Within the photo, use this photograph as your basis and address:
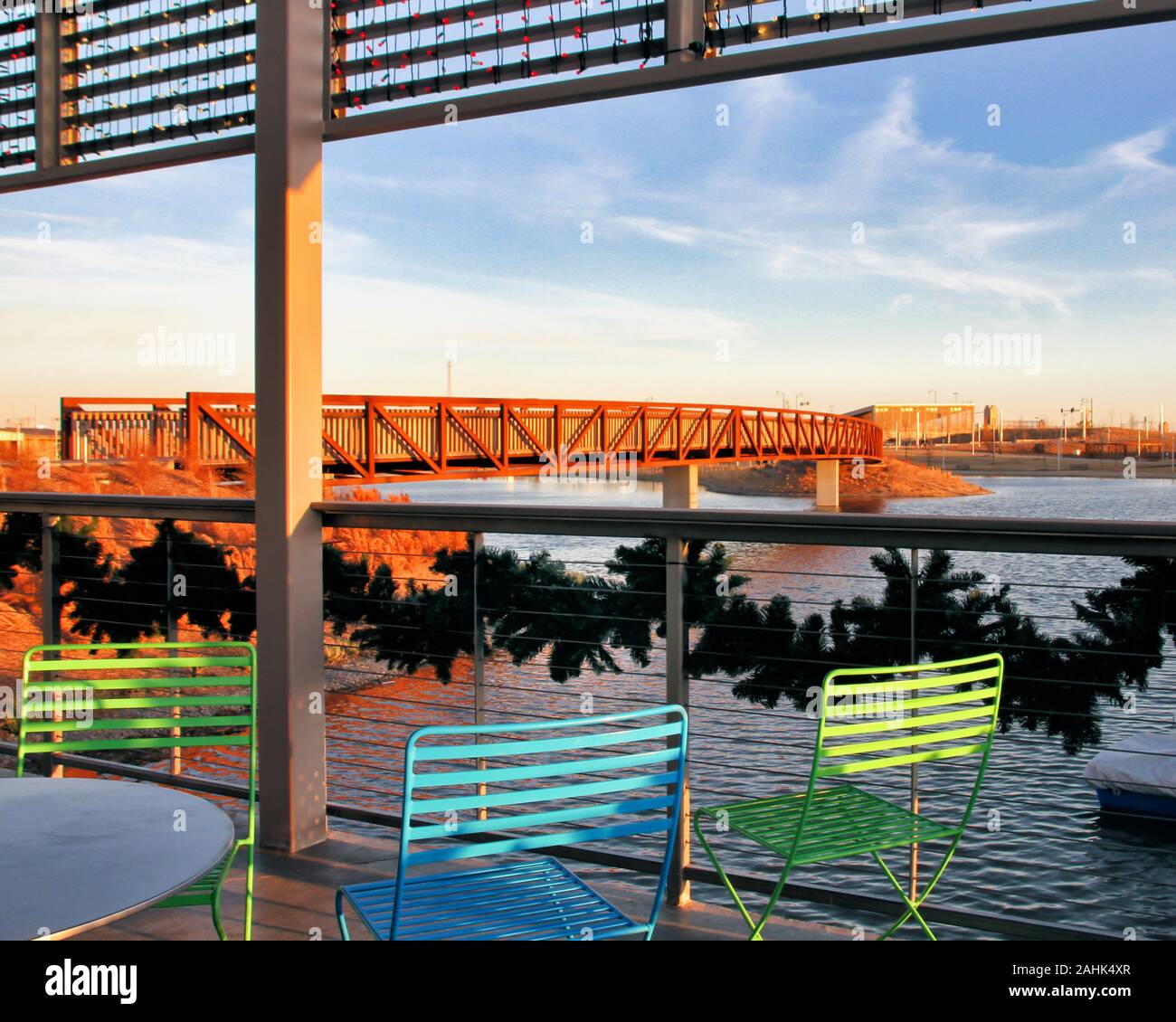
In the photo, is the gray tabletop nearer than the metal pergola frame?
Yes

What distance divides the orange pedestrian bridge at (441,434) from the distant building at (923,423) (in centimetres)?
727

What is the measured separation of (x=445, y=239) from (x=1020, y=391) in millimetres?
17602

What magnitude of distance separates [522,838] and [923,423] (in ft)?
78.5

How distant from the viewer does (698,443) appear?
17469 mm

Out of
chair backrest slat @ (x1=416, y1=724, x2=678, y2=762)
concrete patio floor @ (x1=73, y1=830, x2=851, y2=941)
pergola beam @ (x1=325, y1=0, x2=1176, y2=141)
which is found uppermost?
pergola beam @ (x1=325, y1=0, x2=1176, y2=141)

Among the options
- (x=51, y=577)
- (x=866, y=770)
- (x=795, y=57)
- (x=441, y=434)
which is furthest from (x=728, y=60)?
(x=441, y=434)

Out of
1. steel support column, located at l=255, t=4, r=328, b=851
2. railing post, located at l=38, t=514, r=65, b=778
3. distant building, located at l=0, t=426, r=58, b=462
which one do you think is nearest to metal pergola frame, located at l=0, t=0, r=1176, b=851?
steel support column, located at l=255, t=4, r=328, b=851

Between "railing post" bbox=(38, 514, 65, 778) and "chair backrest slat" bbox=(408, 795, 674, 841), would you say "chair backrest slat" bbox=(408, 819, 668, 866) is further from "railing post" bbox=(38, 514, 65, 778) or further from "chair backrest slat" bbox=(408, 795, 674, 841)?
"railing post" bbox=(38, 514, 65, 778)

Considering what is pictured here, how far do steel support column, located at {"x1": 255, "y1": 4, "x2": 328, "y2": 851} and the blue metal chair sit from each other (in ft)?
4.92

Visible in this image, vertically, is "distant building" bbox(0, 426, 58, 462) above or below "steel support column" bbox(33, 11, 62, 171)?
below

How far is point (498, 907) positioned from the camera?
1.75m

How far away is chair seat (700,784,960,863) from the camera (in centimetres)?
208

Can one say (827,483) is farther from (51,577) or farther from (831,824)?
(831,824)
